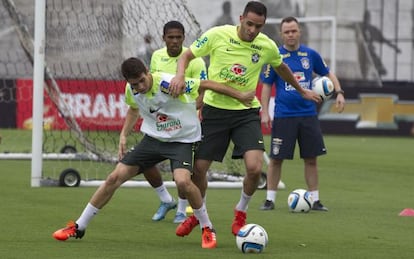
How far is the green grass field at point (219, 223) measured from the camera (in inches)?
343

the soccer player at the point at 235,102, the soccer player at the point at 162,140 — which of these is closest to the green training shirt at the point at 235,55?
the soccer player at the point at 235,102

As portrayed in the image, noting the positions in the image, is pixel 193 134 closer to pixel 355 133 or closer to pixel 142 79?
pixel 142 79

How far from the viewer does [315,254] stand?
340 inches

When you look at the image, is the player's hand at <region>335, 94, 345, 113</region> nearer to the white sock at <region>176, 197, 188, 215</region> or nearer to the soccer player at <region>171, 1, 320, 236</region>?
the soccer player at <region>171, 1, 320, 236</region>

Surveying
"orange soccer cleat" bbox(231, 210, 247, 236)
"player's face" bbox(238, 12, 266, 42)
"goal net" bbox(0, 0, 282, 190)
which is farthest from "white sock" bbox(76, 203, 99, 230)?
"goal net" bbox(0, 0, 282, 190)

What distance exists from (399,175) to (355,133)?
42.1ft

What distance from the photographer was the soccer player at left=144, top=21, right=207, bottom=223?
10.6 metres

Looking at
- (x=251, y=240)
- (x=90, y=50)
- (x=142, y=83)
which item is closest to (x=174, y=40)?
(x=142, y=83)

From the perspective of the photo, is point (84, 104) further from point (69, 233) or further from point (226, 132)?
point (69, 233)

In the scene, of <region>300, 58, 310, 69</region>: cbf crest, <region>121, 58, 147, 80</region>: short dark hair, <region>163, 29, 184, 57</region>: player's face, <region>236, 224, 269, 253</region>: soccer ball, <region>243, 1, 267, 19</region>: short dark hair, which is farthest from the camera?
<region>300, 58, 310, 69</region>: cbf crest

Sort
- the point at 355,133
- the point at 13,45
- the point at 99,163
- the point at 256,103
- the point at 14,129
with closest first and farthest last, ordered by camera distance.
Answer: the point at 256,103, the point at 99,163, the point at 14,129, the point at 355,133, the point at 13,45

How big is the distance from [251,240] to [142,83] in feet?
5.18

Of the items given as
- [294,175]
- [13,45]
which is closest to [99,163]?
[294,175]

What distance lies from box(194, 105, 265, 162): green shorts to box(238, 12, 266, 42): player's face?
71 cm
